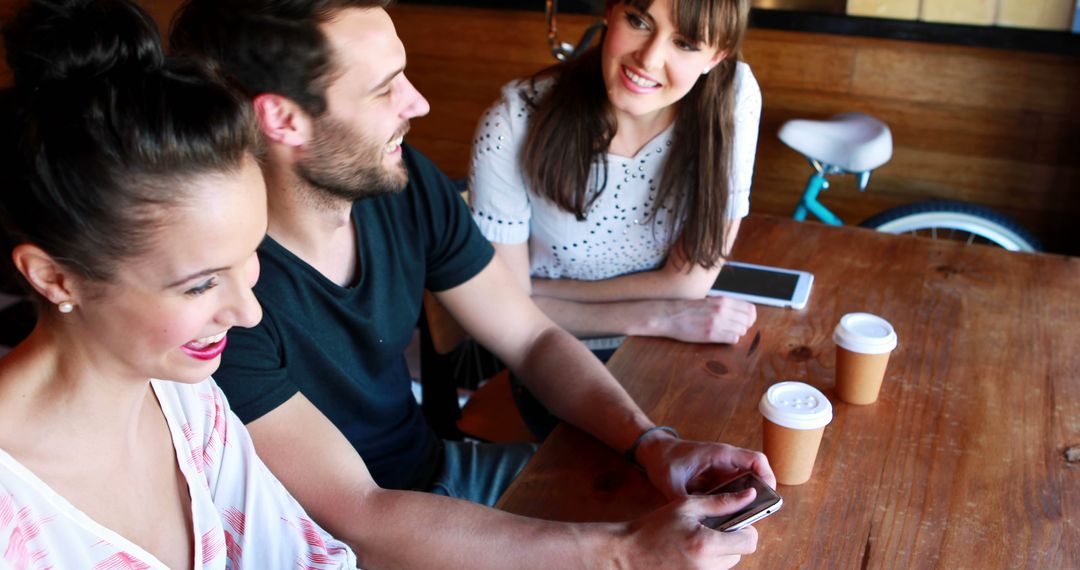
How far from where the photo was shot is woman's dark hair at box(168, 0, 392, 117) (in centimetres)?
120

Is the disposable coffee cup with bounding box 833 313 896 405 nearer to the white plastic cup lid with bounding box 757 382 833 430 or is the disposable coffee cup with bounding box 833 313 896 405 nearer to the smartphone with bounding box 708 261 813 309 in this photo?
the white plastic cup lid with bounding box 757 382 833 430

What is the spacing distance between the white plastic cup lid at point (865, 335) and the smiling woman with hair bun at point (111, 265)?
77 centimetres

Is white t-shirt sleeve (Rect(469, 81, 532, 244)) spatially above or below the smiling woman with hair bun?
below

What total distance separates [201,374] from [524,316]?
27.3 inches

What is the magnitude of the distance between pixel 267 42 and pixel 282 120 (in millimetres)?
96

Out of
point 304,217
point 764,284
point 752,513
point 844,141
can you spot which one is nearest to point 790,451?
point 752,513

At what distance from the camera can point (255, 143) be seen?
37.0 inches

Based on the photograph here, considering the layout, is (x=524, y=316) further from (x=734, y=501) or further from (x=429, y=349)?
(x=734, y=501)

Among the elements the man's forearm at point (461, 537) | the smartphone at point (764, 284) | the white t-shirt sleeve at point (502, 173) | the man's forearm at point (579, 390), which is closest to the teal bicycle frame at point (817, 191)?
the smartphone at point (764, 284)

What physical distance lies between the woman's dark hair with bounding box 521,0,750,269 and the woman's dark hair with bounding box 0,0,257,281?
892 mm

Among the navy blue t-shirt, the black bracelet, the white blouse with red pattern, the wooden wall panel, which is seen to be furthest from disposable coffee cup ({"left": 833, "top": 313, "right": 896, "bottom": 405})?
the wooden wall panel

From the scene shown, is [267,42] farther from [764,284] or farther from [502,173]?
[764,284]

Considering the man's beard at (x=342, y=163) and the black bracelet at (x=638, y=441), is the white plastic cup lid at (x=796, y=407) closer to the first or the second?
the black bracelet at (x=638, y=441)

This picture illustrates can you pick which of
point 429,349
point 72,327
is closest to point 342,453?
point 72,327
